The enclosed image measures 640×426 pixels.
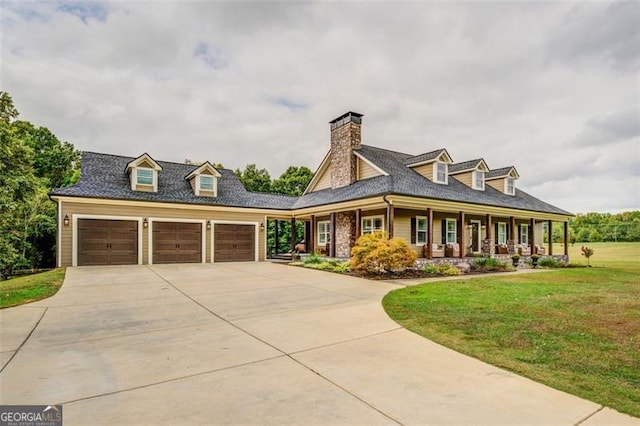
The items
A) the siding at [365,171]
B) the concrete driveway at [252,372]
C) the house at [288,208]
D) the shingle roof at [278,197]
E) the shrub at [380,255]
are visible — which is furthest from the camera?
the siding at [365,171]

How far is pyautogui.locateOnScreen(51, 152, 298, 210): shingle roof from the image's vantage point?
1630 centimetres

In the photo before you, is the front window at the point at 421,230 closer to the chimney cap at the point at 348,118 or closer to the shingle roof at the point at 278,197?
the shingle roof at the point at 278,197

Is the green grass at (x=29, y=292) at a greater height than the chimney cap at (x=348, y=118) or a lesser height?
lesser

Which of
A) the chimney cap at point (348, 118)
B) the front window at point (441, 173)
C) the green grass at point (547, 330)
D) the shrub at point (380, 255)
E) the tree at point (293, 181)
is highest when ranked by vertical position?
the chimney cap at point (348, 118)

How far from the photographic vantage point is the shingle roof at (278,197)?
1592cm

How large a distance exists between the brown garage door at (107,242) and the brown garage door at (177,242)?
1025mm

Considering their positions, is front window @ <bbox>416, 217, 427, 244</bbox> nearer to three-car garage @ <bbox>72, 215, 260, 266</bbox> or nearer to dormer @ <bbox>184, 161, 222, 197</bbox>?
three-car garage @ <bbox>72, 215, 260, 266</bbox>

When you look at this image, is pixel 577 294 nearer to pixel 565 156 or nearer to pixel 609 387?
pixel 609 387

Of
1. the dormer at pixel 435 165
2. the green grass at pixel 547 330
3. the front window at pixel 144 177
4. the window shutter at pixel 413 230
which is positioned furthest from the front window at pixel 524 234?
the front window at pixel 144 177

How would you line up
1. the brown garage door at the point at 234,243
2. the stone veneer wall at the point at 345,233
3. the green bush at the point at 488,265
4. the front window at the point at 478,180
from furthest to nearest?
1. the front window at the point at 478,180
2. the brown garage door at the point at 234,243
3. the stone veneer wall at the point at 345,233
4. the green bush at the point at 488,265

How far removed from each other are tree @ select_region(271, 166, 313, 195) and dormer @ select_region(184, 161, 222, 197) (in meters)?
16.8

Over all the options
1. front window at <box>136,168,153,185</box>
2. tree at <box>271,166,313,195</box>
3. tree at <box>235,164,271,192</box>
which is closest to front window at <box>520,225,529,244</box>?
tree at <box>271,166,313,195</box>

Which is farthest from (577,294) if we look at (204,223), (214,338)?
(204,223)

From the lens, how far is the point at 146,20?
1023cm
